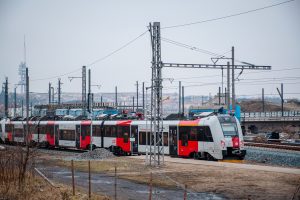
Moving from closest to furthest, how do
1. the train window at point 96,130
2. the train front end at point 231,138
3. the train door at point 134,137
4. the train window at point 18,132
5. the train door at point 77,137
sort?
1. the train front end at point 231,138
2. the train door at point 134,137
3. the train window at point 96,130
4. the train door at point 77,137
5. the train window at point 18,132

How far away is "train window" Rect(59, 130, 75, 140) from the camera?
155 feet

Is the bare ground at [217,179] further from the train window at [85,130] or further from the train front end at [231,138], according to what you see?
the train window at [85,130]

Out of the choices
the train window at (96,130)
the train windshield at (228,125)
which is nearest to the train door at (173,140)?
the train windshield at (228,125)

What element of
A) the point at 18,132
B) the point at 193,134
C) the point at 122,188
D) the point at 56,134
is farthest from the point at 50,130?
the point at 122,188

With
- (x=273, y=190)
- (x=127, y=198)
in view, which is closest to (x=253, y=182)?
(x=273, y=190)

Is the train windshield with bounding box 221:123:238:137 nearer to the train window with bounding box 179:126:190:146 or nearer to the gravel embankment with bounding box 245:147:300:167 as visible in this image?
the train window with bounding box 179:126:190:146

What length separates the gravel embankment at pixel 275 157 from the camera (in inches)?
1268

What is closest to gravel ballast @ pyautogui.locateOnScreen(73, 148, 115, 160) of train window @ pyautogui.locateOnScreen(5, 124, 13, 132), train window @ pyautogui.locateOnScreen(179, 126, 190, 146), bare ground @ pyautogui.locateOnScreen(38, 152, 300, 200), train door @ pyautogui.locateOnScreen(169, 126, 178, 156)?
train door @ pyautogui.locateOnScreen(169, 126, 178, 156)

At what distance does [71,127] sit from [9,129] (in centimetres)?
1652

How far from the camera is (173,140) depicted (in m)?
35.1

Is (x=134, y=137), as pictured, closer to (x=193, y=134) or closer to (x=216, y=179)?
(x=193, y=134)

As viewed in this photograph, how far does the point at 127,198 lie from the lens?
17594 mm

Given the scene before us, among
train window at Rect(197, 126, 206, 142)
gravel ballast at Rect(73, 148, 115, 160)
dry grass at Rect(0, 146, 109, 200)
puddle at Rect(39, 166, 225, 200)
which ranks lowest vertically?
gravel ballast at Rect(73, 148, 115, 160)

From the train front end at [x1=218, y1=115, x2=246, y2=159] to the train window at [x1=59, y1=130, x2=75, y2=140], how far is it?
64.1 feet
